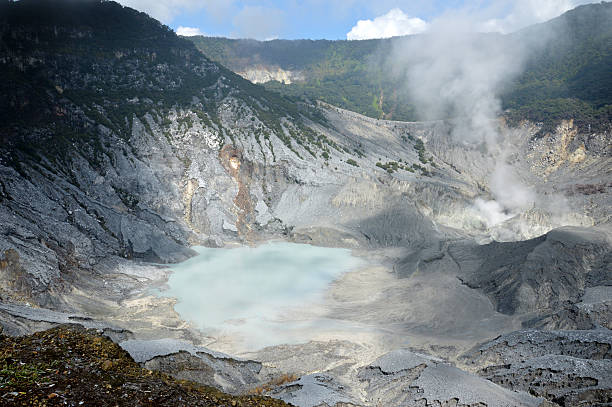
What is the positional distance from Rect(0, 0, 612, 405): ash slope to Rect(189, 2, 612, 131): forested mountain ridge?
856 cm

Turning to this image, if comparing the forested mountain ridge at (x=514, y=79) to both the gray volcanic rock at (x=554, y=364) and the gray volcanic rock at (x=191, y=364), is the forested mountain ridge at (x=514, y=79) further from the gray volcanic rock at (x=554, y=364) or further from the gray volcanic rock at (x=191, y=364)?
the gray volcanic rock at (x=191, y=364)

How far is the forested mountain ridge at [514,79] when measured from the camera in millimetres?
68375

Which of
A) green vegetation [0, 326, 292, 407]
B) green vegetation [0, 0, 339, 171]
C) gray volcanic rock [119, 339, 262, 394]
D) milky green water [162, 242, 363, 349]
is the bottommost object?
milky green water [162, 242, 363, 349]

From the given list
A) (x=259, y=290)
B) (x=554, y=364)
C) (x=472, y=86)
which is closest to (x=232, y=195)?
(x=259, y=290)

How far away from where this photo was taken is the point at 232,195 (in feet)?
150

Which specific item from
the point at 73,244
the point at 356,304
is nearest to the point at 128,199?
the point at 73,244

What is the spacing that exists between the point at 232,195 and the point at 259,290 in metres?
19.4

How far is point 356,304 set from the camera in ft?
89.0

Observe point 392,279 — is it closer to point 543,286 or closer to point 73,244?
point 543,286

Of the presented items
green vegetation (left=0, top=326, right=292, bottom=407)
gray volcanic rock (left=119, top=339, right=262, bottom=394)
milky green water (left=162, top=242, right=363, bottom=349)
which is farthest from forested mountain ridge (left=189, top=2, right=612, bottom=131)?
green vegetation (left=0, top=326, right=292, bottom=407)

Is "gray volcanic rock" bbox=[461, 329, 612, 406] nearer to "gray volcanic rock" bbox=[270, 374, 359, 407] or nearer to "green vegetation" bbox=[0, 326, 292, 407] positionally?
"gray volcanic rock" bbox=[270, 374, 359, 407]

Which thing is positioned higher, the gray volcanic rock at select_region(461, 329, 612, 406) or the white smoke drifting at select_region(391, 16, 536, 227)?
the white smoke drifting at select_region(391, 16, 536, 227)

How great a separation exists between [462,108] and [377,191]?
46.3m

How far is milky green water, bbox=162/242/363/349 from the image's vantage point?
74.7 ft
